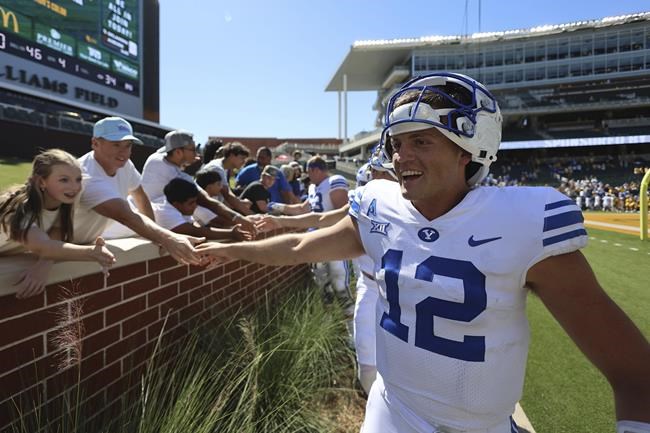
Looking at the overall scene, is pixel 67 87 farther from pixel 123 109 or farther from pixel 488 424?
pixel 488 424

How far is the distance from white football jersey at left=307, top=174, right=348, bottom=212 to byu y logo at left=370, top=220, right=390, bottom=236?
3.78 metres

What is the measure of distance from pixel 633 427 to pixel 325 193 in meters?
4.79

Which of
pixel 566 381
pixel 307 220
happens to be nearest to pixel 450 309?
pixel 307 220

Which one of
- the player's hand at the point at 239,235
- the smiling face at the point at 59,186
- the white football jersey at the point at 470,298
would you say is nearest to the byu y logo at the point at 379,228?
the white football jersey at the point at 470,298

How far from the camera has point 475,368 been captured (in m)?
1.59

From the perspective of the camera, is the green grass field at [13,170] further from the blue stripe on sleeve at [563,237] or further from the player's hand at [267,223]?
the blue stripe on sleeve at [563,237]

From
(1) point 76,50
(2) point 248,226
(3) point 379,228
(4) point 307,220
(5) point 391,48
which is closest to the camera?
(3) point 379,228

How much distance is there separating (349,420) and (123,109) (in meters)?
35.2

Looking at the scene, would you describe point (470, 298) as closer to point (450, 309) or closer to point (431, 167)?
point (450, 309)

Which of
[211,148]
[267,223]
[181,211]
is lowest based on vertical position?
[267,223]

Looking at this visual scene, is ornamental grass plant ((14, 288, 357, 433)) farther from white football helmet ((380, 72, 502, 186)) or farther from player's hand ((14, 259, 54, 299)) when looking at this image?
white football helmet ((380, 72, 502, 186))

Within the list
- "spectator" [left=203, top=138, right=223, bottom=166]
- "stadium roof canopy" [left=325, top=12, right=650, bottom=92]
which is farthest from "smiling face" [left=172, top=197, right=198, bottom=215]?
"stadium roof canopy" [left=325, top=12, right=650, bottom=92]

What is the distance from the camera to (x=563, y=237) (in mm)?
1473

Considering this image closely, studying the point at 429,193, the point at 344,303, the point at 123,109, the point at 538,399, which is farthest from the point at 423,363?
the point at 123,109
